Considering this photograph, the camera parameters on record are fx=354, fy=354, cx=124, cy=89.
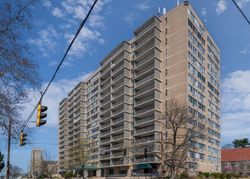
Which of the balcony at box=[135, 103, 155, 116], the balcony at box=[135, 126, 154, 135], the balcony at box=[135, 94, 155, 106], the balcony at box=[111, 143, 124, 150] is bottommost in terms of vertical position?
the balcony at box=[111, 143, 124, 150]

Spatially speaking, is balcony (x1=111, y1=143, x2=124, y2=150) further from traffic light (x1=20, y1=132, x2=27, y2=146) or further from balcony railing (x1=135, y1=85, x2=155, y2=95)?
traffic light (x1=20, y1=132, x2=27, y2=146)

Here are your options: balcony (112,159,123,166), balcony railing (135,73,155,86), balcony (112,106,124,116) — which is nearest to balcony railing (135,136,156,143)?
balcony (112,159,123,166)

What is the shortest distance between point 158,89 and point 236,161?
5421cm

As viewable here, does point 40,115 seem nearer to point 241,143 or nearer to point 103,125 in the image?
point 103,125

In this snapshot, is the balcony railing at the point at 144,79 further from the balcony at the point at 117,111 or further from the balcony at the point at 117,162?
the balcony at the point at 117,162

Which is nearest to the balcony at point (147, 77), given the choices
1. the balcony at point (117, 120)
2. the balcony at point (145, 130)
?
the balcony at point (117, 120)

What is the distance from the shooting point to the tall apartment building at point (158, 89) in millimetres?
80688

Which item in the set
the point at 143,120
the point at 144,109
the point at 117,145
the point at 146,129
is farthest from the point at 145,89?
the point at 117,145

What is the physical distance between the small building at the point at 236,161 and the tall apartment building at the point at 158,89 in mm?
24286

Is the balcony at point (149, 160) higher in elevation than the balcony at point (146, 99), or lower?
lower

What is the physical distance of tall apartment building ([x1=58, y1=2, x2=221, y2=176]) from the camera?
80688mm

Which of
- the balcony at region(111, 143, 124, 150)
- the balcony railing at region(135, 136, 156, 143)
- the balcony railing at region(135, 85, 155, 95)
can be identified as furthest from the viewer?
the balcony at region(111, 143, 124, 150)

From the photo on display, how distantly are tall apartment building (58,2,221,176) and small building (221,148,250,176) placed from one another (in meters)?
24.3

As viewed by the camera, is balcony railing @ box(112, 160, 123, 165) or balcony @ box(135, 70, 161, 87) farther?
balcony railing @ box(112, 160, 123, 165)
